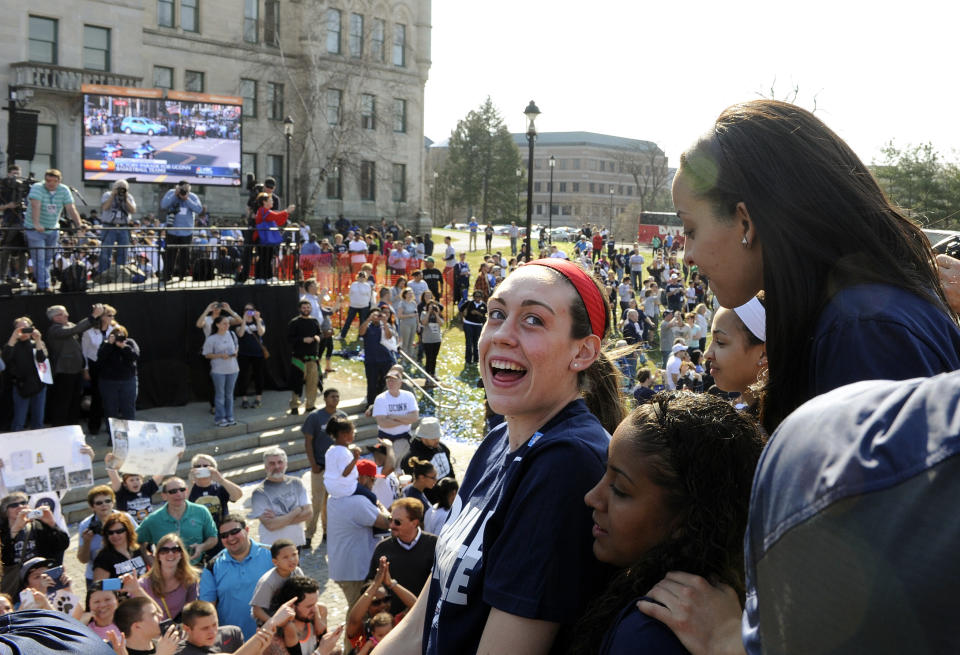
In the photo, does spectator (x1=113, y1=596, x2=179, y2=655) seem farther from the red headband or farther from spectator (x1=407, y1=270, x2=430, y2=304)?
spectator (x1=407, y1=270, x2=430, y2=304)

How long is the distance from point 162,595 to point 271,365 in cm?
1241

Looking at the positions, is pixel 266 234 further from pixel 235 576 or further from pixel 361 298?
pixel 235 576

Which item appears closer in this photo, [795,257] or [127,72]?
[795,257]

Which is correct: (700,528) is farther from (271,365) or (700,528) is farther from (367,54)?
(367,54)

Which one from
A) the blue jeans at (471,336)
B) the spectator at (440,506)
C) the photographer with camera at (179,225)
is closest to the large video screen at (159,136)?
the photographer with camera at (179,225)

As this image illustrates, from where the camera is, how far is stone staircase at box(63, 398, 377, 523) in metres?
15.3

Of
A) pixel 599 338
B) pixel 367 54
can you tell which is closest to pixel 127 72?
pixel 367 54

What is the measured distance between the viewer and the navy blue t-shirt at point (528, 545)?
196cm

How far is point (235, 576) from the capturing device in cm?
782

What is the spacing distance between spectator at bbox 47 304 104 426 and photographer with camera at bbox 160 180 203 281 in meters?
3.57

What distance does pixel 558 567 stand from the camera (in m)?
1.97

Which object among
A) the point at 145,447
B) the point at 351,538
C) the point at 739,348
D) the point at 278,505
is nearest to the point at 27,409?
the point at 145,447

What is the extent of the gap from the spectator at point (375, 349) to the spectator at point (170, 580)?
10.4 metres

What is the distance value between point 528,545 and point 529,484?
0.14 m
